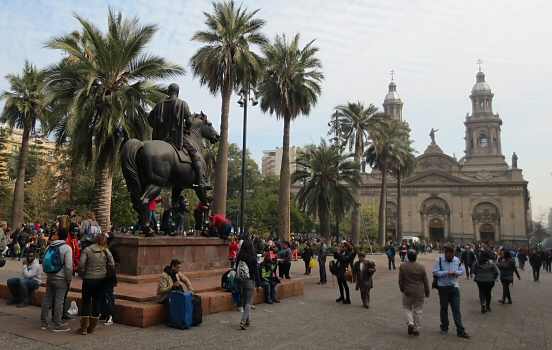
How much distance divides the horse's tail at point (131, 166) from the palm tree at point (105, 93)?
269 inches

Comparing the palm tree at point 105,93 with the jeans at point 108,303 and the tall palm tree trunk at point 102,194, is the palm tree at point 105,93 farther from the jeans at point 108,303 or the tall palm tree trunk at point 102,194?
the jeans at point 108,303

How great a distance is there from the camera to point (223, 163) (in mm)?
20172

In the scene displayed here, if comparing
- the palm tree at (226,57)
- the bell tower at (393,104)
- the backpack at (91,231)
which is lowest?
the backpack at (91,231)

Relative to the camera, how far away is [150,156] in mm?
8961

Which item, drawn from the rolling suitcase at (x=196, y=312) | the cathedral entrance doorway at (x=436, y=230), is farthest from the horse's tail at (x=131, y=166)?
the cathedral entrance doorway at (x=436, y=230)

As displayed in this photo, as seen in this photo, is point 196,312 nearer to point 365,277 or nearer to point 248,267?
point 248,267

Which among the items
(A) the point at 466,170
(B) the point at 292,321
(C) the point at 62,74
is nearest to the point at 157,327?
(B) the point at 292,321

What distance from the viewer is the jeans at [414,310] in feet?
23.9

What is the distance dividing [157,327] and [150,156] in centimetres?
356

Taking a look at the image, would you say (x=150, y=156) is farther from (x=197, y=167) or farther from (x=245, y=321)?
(x=245, y=321)

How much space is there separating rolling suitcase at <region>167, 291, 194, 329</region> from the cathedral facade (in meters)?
65.8

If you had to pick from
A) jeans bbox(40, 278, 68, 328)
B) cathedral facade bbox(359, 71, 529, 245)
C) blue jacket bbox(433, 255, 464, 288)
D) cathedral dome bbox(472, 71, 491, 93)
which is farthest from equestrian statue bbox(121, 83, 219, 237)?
cathedral dome bbox(472, 71, 491, 93)

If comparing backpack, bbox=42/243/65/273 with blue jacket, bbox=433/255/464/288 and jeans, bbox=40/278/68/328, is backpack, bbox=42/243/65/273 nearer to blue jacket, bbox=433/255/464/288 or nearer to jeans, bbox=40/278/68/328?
jeans, bbox=40/278/68/328

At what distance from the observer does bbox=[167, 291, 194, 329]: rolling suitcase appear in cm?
681
